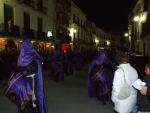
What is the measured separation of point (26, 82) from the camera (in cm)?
705

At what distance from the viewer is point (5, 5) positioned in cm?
2872

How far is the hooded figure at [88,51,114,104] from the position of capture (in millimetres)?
11297

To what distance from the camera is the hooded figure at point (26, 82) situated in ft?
22.9

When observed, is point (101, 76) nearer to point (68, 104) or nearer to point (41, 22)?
point (68, 104)

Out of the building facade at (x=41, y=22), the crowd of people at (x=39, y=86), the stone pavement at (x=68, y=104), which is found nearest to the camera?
the crowd of people at (x=39, y=86)

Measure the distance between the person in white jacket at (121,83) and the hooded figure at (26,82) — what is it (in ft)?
5.94

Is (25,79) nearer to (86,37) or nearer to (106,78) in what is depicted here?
(106,78)

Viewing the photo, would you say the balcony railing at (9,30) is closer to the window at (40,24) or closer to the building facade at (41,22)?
the building facade at (41,22)

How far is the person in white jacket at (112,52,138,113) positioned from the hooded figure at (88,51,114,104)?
4991 mm

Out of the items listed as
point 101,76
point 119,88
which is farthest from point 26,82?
point 101,76

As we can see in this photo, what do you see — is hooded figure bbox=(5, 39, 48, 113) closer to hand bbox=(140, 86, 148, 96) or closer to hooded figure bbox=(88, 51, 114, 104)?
hand bbox=(140, 86, 148, 96)

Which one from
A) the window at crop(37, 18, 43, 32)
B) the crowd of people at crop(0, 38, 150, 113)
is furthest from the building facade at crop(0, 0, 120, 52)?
the crowd of people at crop(0, 38, 150, 113)

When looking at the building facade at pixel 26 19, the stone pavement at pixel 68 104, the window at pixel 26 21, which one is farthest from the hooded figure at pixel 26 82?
the window at pixel 26 21

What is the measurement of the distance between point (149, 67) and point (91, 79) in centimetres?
640
